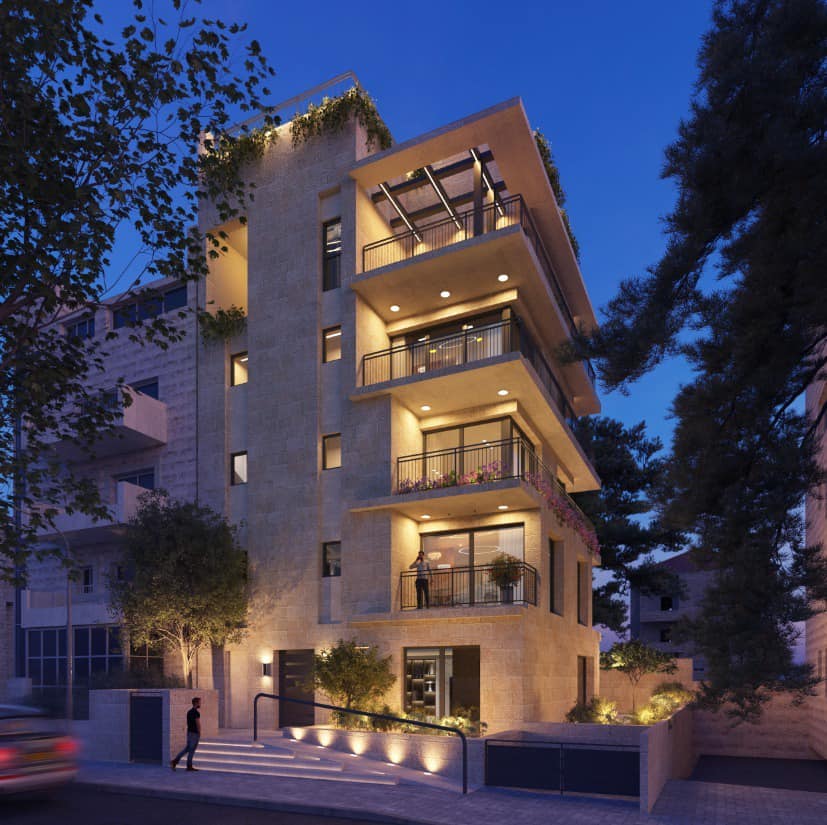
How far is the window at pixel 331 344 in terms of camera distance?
22516mm

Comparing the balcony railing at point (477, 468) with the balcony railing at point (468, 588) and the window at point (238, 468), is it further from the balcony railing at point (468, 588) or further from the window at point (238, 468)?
the window at point (238, 468)

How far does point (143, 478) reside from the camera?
26.3m

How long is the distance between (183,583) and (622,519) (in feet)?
74.3

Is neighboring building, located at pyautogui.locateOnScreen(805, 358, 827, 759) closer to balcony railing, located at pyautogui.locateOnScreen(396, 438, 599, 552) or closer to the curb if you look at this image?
balcony railing, located at pyautogui.locateOnScreen(396, 438, 599, 552)

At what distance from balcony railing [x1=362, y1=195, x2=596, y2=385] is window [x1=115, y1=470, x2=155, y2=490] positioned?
1051 cm

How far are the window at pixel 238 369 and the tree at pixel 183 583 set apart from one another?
14.8ft

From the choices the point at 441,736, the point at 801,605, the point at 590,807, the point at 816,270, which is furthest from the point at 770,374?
the point at 441,736

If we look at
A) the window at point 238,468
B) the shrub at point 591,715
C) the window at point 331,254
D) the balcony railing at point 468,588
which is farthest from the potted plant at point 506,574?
the window at point 331,254

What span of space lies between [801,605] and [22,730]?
1080 cm

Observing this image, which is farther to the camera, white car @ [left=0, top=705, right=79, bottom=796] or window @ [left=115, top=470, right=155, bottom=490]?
window @ [left=115, top=470, right=155, bottom=490]

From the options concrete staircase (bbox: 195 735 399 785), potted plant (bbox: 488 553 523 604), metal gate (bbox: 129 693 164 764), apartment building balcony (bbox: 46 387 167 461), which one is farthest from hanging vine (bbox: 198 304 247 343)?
concrete staircase (bbox: 195 735 399 785)

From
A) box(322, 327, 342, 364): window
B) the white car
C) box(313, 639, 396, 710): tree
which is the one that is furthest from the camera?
box(322, 327, 342, 364): window

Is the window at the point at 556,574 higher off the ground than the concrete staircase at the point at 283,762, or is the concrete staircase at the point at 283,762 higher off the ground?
the window at the point at 556,574

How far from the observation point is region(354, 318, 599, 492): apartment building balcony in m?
19.7
